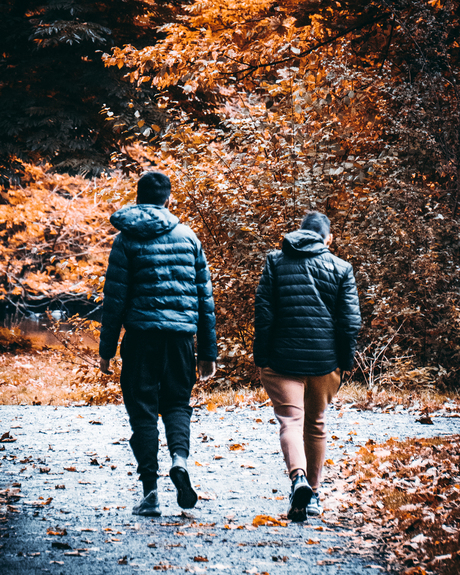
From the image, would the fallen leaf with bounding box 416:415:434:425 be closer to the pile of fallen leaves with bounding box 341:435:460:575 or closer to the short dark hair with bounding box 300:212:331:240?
the pile of fallen leaves with bounding box 341:435:460:575

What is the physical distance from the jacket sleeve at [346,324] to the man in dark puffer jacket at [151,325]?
0.86 m

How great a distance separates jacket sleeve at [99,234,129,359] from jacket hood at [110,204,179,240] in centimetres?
10

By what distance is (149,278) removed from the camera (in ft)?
11.9

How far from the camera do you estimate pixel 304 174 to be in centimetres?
783

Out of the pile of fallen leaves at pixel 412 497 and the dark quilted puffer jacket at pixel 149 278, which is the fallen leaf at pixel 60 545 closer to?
the dark quilted puffer jacket at pixel 149 278

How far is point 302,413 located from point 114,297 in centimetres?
129

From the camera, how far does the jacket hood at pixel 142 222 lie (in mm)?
3660

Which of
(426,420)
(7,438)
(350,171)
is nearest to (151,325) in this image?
(7,438)

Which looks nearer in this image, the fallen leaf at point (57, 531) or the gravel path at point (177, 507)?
the gravel path at point (177, 507)

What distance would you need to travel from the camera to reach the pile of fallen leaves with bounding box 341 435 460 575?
2.93 meters

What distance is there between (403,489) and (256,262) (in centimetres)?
456

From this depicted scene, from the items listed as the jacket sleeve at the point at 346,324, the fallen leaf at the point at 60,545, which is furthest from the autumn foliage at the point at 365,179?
the fallen leaf at the point at 60,545

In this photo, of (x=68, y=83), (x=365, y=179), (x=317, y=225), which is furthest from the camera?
(x=68, y=83)

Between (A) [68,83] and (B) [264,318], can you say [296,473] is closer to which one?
(B) [264,318]
